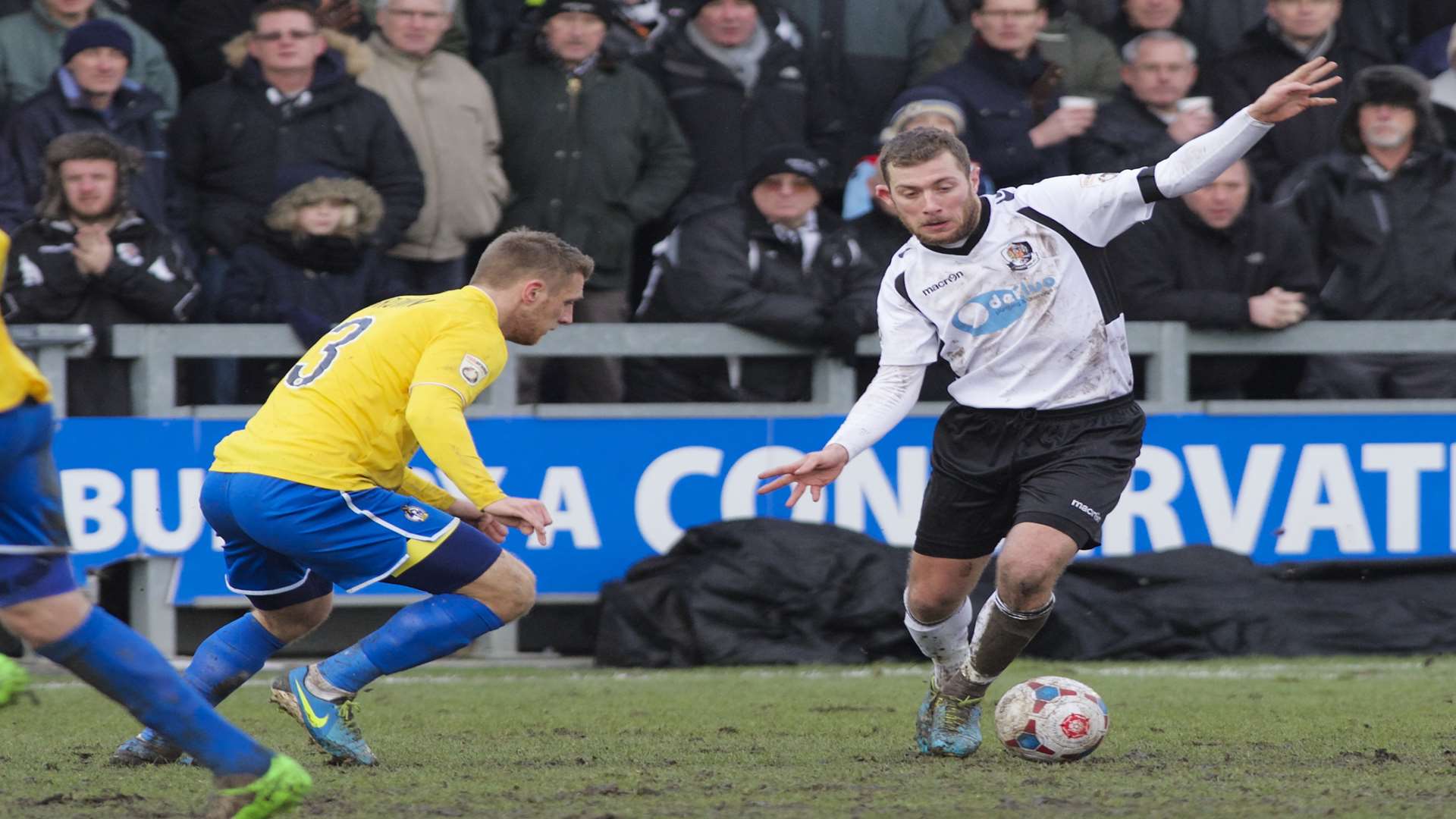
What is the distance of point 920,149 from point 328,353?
5.94 feet

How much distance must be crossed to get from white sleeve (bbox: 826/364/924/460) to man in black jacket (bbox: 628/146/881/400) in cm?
309

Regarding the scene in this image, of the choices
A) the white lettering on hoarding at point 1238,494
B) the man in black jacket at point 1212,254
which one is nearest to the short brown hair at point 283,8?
the man in black jacket at point 1212,254

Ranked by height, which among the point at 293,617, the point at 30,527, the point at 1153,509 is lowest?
the point at 1153,509

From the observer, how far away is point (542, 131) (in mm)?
9945

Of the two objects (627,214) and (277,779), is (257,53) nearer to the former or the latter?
(627,214)

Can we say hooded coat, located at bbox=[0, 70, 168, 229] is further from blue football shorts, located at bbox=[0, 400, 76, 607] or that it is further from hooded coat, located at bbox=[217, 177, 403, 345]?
blue football shorts, located at bbox=[0, 400, 76, 607]

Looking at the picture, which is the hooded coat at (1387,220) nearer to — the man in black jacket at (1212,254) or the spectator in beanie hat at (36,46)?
the man in black jacket at (1212,254)

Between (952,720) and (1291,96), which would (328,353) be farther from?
(1291,96)

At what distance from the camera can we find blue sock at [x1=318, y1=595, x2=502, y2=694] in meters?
5.71

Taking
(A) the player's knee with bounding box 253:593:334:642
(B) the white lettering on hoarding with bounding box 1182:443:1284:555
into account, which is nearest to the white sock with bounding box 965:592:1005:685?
(A) the player's knee with bounding box 253:593:334:642

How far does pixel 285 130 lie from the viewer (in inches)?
379

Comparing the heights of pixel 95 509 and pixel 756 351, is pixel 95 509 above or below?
below

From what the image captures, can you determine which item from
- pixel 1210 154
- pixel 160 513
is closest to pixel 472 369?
pixel 1210 154

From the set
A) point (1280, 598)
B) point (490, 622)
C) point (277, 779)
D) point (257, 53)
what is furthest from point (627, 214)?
point (277, 779)
